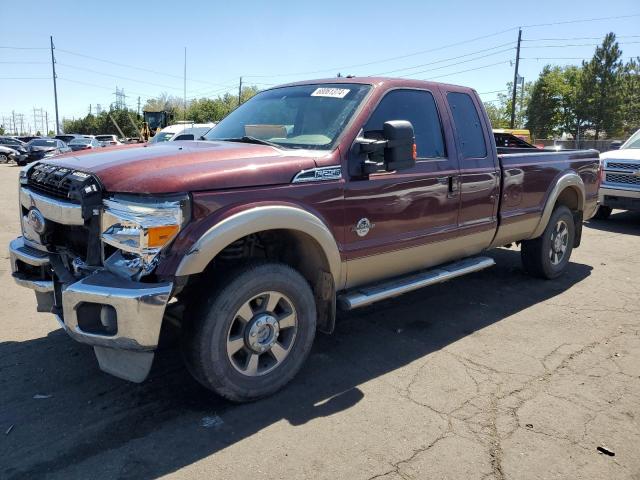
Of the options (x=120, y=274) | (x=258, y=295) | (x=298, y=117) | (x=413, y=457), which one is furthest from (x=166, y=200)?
(x=413, y=457)

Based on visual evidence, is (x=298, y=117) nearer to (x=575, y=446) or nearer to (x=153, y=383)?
(x=153, y=383)

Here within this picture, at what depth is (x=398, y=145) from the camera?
351 cm

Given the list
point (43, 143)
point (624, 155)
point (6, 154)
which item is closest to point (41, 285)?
point (624, 155)

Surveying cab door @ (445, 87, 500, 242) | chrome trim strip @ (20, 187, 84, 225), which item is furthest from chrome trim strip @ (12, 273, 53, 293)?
cab door @ (445, 87, 500, 242)

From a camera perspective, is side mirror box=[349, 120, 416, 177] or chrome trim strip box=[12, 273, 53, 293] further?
side mirror box=[349, 120, 416, 177]

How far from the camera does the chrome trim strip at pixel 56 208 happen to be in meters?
2.85

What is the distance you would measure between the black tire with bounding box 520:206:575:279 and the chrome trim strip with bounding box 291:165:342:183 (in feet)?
11.0

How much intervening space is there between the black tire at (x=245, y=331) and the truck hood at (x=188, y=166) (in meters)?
0.56

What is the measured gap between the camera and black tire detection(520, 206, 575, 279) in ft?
19.0

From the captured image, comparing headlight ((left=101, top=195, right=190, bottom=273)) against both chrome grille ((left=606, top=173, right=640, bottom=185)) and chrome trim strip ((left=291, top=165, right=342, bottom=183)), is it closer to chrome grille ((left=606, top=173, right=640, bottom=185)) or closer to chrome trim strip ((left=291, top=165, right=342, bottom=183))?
chrome trim strip ((left=291, top=165, right=342, bottom=183))

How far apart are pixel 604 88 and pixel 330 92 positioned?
6370 cm

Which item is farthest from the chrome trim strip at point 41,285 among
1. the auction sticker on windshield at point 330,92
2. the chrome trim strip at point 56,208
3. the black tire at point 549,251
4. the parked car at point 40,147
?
the parked car at point 40,147

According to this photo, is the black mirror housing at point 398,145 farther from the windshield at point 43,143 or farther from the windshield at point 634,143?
the windshield at point 43,143

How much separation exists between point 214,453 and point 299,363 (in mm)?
873
